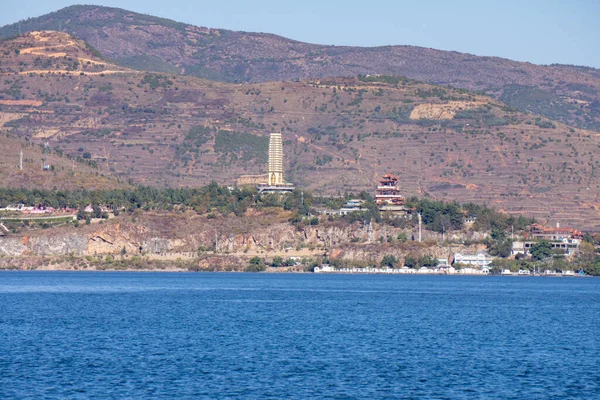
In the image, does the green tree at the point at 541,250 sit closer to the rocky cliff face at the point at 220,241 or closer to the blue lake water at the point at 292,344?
the rocky cliff face at the point at 220,241

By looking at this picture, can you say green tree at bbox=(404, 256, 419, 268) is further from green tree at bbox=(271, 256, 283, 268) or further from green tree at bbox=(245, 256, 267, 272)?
green tree at bbox=(245, 256, 267, 272)

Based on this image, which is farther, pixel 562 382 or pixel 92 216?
pixel 92 216

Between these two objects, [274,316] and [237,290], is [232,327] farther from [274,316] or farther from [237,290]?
[237,290]

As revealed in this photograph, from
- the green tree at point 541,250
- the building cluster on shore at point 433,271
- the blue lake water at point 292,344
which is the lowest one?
the building cluster on shore at point 433,271

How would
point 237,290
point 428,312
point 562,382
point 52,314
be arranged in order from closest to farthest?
point 562,382 → point 52,314 → point 428,312 → point 237,290

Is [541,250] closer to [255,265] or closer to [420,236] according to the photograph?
[420,236]

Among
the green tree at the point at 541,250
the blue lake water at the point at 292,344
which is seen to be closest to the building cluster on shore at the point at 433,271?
the green tree at the point at 541,250

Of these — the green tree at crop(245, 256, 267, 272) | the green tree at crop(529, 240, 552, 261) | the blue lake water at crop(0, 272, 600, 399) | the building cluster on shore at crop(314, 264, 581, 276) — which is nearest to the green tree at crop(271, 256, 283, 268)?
the green tree at crop(245, 256, 267, 272)

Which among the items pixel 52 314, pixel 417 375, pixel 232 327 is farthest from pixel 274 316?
pixel 417 375
